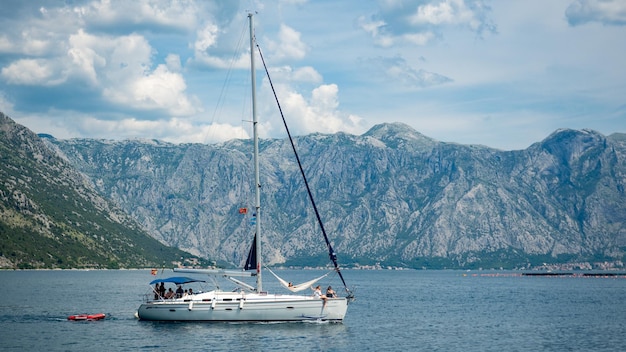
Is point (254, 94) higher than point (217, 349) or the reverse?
higher

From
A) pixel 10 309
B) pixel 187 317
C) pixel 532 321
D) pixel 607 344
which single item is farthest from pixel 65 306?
pixel 607 344

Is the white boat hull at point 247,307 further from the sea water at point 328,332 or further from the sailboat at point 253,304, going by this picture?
the sea water at point 328,332

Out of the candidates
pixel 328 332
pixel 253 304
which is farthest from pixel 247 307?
pixel 328 332

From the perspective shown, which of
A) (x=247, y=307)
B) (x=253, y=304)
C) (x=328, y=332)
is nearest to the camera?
(x=328, y=332)

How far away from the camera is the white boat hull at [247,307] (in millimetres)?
87500

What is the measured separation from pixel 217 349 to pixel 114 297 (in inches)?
3496

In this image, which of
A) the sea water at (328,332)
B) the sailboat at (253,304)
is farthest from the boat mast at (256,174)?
the sea water at (328,332)

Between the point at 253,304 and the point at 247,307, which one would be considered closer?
the point at 253,304

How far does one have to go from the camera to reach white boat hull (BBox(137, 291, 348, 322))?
87.5 meters

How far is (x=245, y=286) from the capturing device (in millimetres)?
90375

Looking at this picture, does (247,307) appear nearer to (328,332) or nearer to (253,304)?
(253,304)

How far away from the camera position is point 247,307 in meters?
87.6

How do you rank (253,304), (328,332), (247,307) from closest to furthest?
1. (328,332)
2. (253,304)
3. (247,307)

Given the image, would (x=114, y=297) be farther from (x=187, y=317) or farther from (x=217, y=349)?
(x=217, y=349)
